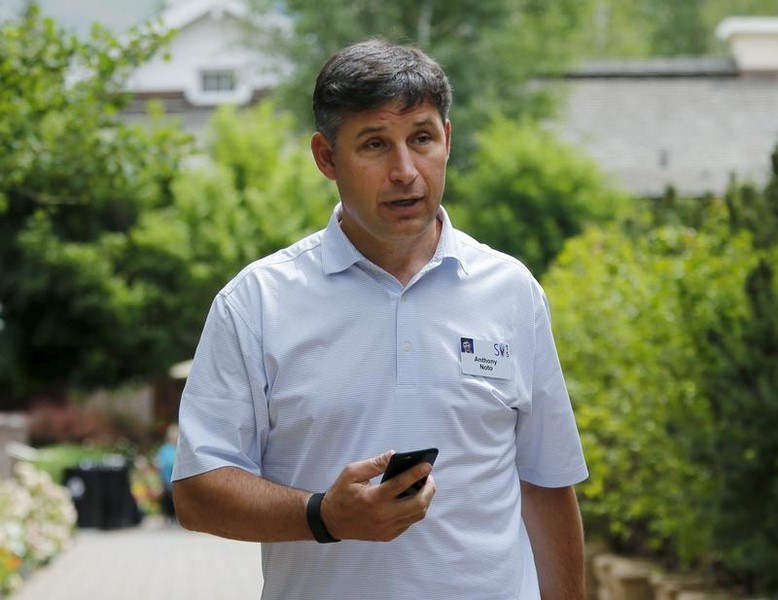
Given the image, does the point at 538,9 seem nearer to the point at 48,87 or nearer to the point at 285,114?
the point at 285,114

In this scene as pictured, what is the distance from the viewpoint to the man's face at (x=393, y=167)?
10.5 feet

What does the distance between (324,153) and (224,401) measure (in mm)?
573

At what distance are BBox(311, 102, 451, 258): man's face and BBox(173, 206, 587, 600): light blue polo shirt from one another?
0.11m

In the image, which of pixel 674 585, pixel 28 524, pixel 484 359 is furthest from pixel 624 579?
pixel 28 524

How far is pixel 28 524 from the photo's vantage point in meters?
17.1

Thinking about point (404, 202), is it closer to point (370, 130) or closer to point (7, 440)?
point (370, 130)

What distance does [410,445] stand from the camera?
3.13 metres

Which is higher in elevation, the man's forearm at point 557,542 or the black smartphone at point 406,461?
the black smartphone at point 406,461

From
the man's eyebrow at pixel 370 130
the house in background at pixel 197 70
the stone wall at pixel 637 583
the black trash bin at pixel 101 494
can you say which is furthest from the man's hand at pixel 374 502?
the house in background at pixel 197 70

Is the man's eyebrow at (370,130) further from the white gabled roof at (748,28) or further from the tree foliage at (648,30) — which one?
the tree foliage at (648,30)

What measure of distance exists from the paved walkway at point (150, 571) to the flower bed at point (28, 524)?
0.27 meters

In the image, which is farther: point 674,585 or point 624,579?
point 624,579

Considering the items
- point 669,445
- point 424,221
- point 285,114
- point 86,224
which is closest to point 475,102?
point 285,114

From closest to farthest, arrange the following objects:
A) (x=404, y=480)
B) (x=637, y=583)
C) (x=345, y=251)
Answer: (x=404, y=480) → (x=345, y=251) → (x=637, y=583)
